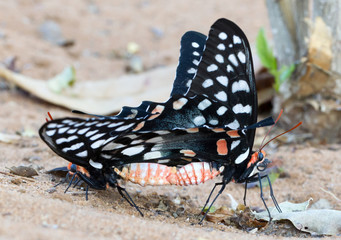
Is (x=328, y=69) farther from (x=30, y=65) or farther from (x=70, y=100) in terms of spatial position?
(x=30, y=65)

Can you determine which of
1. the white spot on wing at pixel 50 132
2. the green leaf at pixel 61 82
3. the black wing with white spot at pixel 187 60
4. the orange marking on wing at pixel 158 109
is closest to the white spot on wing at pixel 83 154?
the white spot on wing at pixel 50 132

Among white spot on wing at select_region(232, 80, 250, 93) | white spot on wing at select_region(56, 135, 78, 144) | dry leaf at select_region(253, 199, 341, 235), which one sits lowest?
dry leaf at select_region(253, 199, 341, 235)

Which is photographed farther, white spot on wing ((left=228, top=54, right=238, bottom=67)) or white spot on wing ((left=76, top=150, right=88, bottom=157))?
white spot on wing ((left=228, top=54, right=238, bottom=67))

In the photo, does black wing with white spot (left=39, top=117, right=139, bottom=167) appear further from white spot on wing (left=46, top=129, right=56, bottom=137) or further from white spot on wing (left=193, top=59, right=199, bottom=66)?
white spot on wing (left=193, top=59, right=199, bottom=66)

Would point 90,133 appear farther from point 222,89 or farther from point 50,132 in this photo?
point 222,89

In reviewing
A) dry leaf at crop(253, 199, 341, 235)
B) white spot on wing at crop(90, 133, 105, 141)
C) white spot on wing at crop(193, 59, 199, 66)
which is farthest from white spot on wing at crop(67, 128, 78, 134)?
dry leaf at crop(253, 199, 341, 235)

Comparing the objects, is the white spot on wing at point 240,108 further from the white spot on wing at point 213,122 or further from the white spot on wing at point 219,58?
the white spot on wing at point 219,58

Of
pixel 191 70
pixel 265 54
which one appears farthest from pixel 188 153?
pixel 265 54
